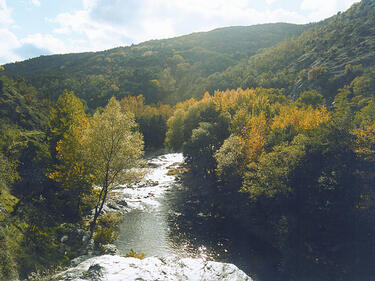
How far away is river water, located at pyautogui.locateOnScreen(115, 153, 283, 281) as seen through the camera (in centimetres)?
3020

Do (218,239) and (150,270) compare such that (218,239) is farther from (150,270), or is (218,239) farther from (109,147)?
(109,147)

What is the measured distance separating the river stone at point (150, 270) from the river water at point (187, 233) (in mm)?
10295

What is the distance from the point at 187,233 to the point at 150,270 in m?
19.0

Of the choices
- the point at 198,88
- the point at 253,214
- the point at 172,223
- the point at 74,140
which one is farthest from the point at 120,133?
the point at 198,88

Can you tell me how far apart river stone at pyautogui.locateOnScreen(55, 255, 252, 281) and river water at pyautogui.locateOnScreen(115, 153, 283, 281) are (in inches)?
405

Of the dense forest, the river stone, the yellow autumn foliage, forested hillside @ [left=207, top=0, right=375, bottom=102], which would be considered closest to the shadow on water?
the dense forest

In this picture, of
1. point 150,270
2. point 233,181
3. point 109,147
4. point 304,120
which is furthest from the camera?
point 304,120

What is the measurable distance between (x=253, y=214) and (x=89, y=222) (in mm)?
26991

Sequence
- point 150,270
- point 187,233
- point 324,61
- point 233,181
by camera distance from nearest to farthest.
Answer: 1. point 150,270
2. point 187,233
3. point 233,181
4. point 324,61

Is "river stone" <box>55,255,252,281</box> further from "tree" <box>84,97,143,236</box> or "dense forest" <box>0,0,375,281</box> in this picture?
"tree" <box>84,97,143,236</box>

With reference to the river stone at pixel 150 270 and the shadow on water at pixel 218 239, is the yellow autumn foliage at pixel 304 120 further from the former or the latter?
the river stone at pixel 150 270

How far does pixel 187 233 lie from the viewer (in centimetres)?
3597

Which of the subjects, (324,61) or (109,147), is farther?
(324,61)

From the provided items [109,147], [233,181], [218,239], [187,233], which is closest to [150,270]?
[109,147]
